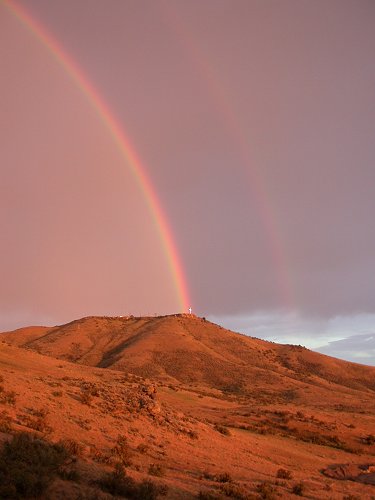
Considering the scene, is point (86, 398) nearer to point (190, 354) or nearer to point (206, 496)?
point (206, 496)

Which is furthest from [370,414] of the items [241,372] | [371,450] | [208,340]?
[208,340]

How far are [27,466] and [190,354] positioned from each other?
77456 mm

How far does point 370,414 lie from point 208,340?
58445mm

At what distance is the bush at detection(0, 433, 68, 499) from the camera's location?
30.1ft

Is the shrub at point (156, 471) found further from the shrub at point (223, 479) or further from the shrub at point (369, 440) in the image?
the shrub at point (369, 440)

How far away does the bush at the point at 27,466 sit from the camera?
9172 millimetres

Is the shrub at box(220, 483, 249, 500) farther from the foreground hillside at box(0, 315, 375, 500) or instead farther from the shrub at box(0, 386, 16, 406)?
the shrub at box(0, 386, 16, 406)

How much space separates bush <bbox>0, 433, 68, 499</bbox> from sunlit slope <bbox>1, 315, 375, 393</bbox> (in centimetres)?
5605

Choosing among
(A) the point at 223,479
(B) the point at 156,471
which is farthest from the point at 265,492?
(B) the point at 156,471

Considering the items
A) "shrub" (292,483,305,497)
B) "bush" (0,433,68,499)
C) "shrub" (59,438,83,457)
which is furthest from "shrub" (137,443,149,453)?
"shrub" (292,483,305,497)

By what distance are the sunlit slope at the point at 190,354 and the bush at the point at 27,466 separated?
5605 cm

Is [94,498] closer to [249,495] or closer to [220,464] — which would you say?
[249,495]

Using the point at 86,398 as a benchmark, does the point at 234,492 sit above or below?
below

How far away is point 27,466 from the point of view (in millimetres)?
10320
